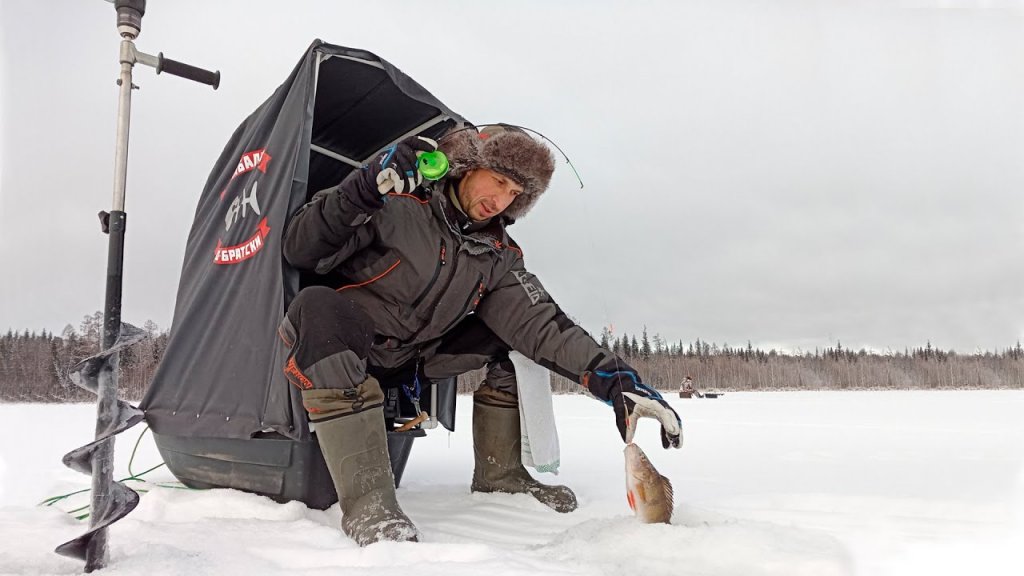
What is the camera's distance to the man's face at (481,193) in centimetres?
266

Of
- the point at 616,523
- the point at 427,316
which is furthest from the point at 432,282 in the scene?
the point at 616,523

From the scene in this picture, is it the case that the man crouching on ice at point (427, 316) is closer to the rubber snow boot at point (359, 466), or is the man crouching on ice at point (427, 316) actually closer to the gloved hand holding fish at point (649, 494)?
the rubber snow boot at point (359, 466)

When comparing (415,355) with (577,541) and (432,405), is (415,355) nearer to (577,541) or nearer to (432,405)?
(432,405)

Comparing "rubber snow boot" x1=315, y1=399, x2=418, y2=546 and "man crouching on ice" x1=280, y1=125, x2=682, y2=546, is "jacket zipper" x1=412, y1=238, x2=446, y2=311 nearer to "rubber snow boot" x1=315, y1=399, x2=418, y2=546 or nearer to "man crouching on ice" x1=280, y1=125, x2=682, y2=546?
"man crouching on ice" x1=280, y1=125, x2=682, y2=546

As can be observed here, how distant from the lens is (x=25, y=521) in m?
2.10

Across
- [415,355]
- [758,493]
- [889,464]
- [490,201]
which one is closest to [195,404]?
[415,355]

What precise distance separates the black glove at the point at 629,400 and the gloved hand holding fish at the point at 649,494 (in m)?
0.22

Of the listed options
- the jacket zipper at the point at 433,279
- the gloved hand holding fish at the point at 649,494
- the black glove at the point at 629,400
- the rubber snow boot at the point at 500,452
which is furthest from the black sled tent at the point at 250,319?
the gloved hand holding fish at the point at 649,494

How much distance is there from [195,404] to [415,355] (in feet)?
2.90

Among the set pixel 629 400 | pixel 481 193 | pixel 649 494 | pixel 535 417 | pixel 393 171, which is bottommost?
pixel 649 494

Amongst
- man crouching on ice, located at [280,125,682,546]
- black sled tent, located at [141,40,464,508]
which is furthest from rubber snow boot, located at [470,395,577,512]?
black sled tent, located at [141,40,464,508]

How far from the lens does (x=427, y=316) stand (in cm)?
253

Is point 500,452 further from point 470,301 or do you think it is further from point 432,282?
point 432,282

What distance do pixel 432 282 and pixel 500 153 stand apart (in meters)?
0.62
